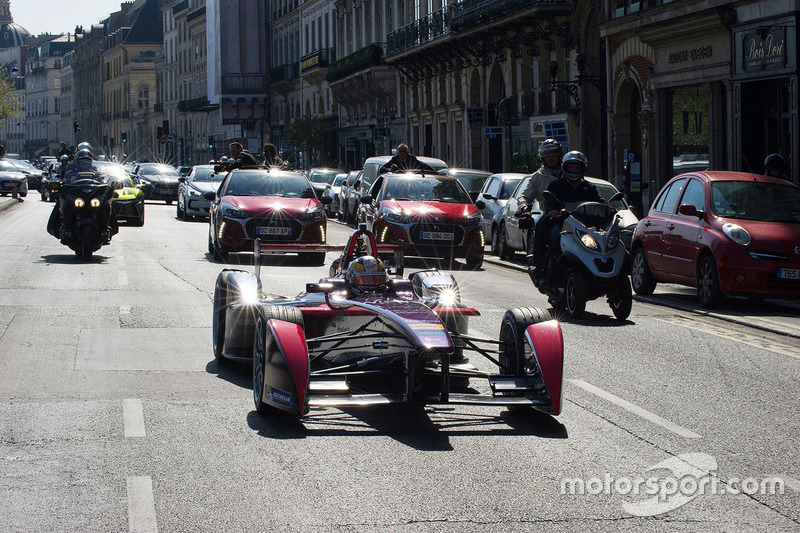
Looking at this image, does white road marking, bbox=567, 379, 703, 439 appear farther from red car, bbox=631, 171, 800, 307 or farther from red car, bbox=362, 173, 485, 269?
red car, bbox=362, 173, 485, 269

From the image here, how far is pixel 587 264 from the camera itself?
1413 centimetres

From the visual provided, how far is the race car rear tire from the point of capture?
8078 mm

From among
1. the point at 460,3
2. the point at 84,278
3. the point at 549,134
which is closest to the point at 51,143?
the point at 460,3

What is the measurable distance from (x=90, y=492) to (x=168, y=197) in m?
45.2

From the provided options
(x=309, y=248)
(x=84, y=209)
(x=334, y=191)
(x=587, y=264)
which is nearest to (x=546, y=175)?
(x=587, y=264)

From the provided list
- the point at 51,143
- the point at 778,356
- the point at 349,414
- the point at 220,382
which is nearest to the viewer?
the point at 349,414

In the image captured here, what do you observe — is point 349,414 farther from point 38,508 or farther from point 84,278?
point 84,278

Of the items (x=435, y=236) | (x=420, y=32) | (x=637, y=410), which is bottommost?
(x=637, y=410)

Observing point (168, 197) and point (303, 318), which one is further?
point (168, 197)

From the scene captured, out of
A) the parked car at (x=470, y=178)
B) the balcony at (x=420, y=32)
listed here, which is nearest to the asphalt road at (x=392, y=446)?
the parked car at (x=470, y=178)

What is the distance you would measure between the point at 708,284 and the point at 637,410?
749 cm

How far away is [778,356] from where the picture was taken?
37.9ft

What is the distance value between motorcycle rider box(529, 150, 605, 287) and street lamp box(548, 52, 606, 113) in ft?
66.3

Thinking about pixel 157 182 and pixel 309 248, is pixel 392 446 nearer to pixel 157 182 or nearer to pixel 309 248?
pixel 309 248
